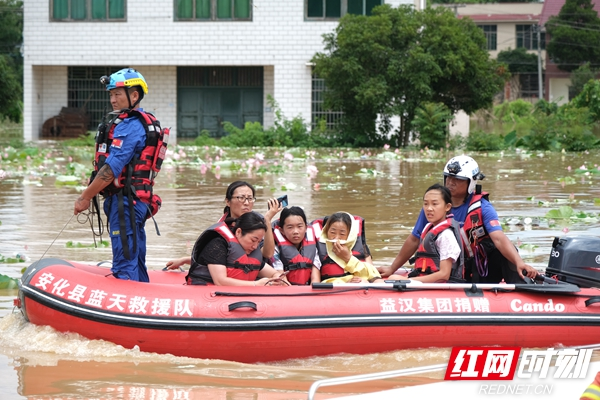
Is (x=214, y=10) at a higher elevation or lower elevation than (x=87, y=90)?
higher

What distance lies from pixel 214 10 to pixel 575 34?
64.2 feet

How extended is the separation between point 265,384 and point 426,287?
1.26m

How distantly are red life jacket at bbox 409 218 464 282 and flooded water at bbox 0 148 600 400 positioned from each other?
25.6 inches

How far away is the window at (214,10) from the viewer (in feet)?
87.5

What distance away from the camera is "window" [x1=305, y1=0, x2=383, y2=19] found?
1019 inches

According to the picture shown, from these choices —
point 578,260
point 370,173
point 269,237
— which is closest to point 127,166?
point 269,237

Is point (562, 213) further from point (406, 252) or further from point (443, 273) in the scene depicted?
point (443, 273)

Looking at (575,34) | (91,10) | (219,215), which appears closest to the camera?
(219,215)

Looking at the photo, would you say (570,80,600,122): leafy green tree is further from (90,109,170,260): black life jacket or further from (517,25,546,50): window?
(517,25,546,50): window

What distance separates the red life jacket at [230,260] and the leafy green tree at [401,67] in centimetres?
1633

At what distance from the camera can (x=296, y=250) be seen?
6.14m

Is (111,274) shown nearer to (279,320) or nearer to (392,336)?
(279,320)

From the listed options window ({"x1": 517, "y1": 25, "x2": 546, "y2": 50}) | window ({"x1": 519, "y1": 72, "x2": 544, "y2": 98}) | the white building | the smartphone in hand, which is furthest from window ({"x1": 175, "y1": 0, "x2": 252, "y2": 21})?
window ({"x1": 517, "y1": 25, "x2": 546, "y2": 50})

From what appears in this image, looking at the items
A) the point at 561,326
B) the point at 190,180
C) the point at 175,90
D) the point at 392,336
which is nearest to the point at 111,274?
the point at 392,336
